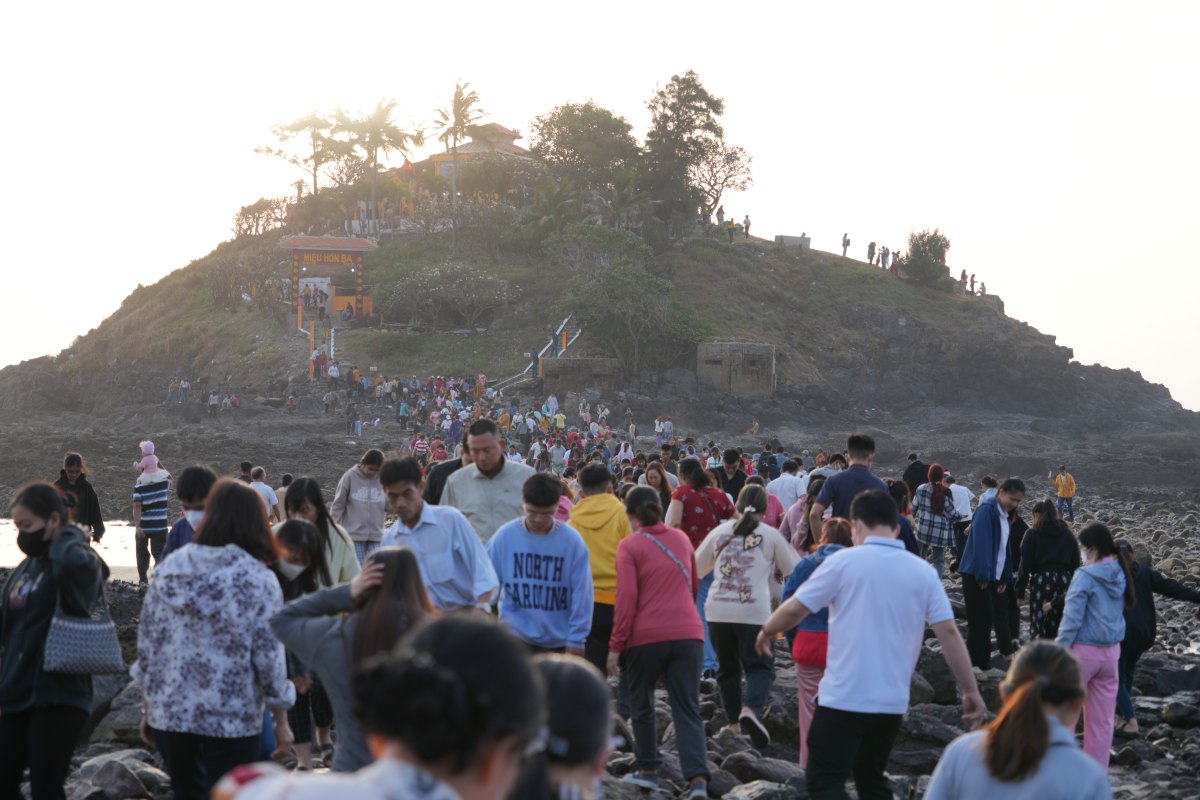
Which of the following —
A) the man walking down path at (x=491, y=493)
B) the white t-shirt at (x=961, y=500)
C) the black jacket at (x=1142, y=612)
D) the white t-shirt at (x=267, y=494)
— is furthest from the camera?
the white t-shirt at (x=961, y=500)

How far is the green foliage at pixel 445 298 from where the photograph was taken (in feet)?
174

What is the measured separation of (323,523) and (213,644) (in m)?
2.31

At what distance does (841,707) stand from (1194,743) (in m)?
4.91

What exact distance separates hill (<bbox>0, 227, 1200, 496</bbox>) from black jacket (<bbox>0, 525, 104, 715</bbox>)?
39936 millimetres

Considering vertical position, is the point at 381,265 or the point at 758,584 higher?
the point at 381,265

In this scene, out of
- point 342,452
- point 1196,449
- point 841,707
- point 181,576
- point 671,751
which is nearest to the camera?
point 181,576

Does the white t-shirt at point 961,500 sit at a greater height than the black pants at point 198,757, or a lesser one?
greater

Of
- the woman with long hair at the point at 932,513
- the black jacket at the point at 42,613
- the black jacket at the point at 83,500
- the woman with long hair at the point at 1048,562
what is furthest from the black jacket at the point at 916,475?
the black jacket at the point at 42,613

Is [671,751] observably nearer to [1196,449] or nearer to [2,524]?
[2,524]

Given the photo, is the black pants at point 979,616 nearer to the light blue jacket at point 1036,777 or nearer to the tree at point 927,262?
the light blue jacket at point 1036,777

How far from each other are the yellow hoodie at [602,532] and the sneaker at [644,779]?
3.30ft

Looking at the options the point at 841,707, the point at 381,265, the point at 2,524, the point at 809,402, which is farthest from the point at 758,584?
the point at 381,265

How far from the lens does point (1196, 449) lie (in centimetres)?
4662

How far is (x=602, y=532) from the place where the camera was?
7.38 metres
